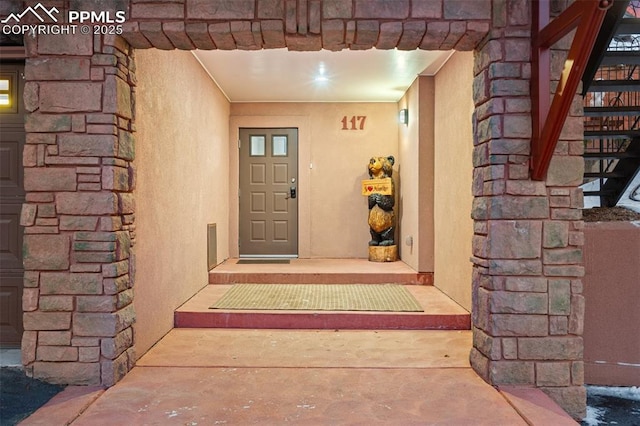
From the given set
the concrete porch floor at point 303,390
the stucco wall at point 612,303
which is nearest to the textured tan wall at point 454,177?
the concrete porch floor at point 303,390

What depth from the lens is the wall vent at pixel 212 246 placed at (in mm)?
4836

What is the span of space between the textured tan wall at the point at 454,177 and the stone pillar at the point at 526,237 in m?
1.03

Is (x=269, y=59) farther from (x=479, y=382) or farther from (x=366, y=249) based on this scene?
(x=479, y=382)

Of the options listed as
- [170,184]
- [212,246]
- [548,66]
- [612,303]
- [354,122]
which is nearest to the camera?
[548,66]

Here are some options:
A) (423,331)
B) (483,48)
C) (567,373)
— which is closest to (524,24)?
(483,48)

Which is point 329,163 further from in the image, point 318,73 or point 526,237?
point 526,237

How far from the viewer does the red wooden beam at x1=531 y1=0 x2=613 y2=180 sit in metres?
1.89

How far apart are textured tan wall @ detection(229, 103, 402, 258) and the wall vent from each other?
97 cm

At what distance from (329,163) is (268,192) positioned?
0.94 meters

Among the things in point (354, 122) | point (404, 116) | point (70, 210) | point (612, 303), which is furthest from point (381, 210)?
point (70, 210)

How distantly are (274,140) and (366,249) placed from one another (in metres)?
1.98

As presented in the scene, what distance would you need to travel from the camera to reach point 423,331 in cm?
350

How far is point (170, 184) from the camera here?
3.46 meters

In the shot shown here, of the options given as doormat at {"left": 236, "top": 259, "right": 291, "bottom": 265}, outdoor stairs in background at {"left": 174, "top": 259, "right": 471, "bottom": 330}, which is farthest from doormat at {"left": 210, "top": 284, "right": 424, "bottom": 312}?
doormat at {"left": 236, "top": 259, "right": 291, "bottom": 265}
